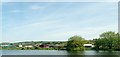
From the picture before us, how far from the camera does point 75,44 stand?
420 inches

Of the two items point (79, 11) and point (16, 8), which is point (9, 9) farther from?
point (79, 11)

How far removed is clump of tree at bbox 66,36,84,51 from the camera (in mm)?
10280

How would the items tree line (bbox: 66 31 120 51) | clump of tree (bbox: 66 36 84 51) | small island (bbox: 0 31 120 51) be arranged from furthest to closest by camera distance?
clump of tree (bbox: 66 36 84 51) → tree line (bbox: 66 31 120 51) → small island (bbox: 0 31 120 51)

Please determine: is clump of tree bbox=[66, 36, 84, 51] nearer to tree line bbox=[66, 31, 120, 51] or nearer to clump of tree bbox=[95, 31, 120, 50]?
tree line bbox=[66, 31, 120, 51]

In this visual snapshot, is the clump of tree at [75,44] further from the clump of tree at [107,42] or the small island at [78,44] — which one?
the clump of tree at [107,42]

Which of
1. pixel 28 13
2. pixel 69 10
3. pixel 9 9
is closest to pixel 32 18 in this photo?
pixel 28 13

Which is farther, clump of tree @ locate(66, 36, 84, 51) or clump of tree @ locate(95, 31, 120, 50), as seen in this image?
clump of tree @ locate(66, 36, 84, 51)

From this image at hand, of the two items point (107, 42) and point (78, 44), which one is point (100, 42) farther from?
point (78, 44)

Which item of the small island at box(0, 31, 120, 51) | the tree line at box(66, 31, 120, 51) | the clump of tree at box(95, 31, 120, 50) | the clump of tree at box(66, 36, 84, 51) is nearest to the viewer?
the small island at box(0, 31, 120, 51)

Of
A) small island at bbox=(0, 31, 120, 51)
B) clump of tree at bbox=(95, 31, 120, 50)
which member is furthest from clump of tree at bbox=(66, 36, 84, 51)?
clump of tree at bbox=(95, 31, 120, 50)

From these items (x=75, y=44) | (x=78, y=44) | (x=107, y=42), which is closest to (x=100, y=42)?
(x=107, y=42)

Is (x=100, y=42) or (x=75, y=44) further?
(x=75, y=44)

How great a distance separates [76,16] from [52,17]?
756mm

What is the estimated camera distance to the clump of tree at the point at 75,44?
10280mm
